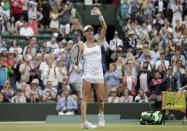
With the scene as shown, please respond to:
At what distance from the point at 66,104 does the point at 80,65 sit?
1447mm

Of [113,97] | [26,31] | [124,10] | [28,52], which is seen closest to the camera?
[113,97]

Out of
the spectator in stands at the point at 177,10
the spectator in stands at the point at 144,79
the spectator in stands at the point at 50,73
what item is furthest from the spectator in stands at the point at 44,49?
the spectator in stands at the point at 177,10

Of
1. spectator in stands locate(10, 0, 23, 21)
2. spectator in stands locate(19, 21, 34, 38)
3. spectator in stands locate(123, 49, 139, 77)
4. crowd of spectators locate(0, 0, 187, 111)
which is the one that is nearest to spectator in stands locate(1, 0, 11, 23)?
crowd of spectators locate(0, 0, 187, 111)

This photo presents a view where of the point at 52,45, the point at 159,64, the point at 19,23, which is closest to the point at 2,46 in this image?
the point at 52,45

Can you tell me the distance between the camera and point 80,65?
941 inches

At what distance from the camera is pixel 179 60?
24828 millimetres

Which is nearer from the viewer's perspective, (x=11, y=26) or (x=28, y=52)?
(x=28, y=52)

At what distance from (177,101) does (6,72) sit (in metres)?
6.10

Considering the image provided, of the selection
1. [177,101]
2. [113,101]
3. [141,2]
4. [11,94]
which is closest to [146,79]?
[113,101]

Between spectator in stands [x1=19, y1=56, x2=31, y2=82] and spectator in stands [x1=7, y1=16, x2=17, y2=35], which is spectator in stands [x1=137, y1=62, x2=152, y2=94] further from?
spectator in stands [x1=7, y1=16, x2=17, y2=35]

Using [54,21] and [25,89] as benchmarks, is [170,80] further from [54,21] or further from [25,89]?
[54,21]

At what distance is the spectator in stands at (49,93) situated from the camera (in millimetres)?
24047

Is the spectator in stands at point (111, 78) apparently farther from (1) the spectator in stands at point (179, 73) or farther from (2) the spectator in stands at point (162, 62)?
(1) the spectator in stands at point (179, 73)

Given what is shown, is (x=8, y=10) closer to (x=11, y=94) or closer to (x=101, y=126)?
(x=11, y=94)
